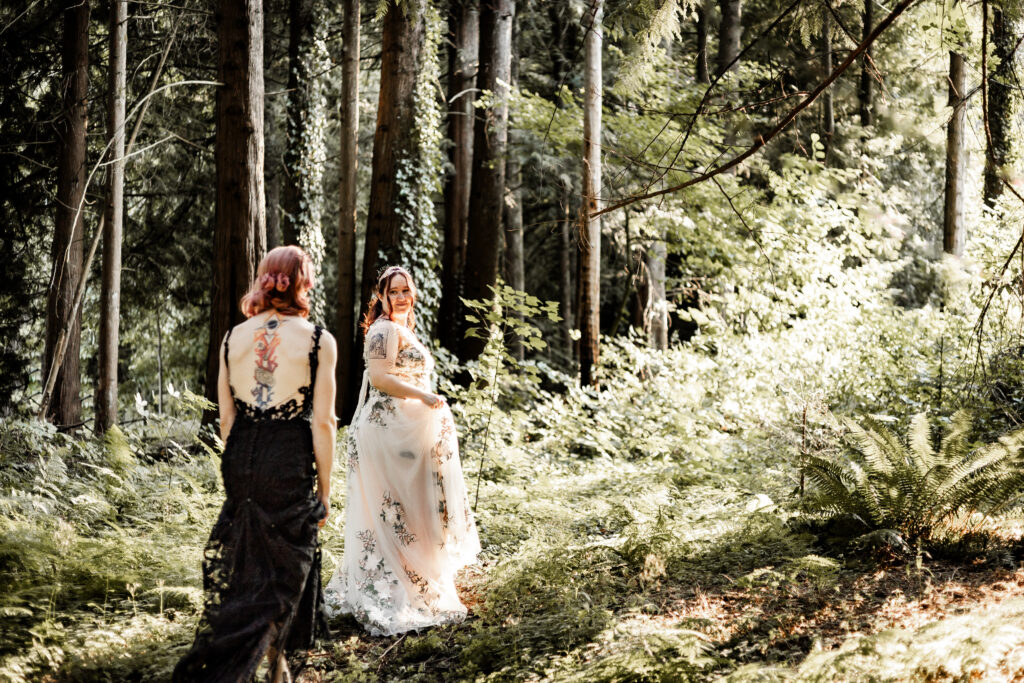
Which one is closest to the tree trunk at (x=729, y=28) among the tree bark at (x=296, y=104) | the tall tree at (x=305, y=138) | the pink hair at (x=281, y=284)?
the tall tree at (x=305, y=138)

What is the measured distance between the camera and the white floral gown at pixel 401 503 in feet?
18.1

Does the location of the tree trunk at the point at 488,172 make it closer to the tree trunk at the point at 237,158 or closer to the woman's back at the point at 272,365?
the tree trunk at the point at 237,158

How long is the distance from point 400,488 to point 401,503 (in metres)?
0.11

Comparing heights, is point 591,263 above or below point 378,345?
above

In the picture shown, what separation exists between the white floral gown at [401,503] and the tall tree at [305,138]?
31.1 feet

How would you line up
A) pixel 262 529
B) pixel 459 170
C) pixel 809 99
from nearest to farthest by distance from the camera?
1. pixel 809 99
2. pixel 262 529
3. pixel 459 170

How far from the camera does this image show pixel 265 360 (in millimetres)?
3691

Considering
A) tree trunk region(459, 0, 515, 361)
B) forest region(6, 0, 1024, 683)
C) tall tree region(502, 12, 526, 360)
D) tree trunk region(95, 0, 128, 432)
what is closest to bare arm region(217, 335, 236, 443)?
forest region(6, 0, 1024, 683)

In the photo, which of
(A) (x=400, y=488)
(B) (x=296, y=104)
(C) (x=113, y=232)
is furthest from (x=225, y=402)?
(B) (x=296, y=104)

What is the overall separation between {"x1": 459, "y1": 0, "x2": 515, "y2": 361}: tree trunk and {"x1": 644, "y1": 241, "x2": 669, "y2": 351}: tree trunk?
417 cm

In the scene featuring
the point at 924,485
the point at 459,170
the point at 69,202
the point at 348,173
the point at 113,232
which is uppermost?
the point at 459,170

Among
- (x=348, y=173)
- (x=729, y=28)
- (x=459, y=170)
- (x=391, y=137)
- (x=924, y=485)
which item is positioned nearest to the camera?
(x=924, y=485)

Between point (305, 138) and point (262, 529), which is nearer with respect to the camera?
point (262, 529)

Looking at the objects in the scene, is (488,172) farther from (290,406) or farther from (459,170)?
(290,406)
